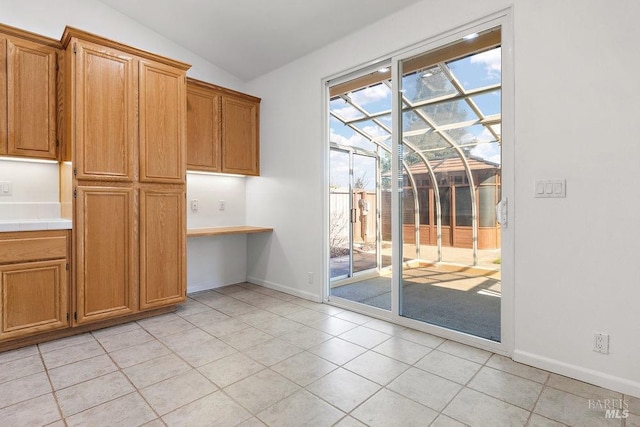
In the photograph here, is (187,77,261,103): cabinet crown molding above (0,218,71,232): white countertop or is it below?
above

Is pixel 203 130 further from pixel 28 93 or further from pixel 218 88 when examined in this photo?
pixel 28 93

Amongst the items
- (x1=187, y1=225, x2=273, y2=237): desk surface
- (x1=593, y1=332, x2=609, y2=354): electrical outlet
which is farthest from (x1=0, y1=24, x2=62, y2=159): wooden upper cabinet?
(x1=593, y1=332, x2=609, y2=354): electrical outlet

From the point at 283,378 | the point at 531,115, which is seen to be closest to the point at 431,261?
the point at 531,115

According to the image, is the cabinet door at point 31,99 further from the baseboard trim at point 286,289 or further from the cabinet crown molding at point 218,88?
the baseboard trim at point 286,289

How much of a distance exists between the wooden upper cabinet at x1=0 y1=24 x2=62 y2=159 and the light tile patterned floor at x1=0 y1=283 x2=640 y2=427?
167 cm

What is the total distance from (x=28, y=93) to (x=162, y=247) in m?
1.69

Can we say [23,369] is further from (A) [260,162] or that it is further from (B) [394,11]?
(B) [394,11]

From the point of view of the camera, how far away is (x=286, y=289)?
410 centimetres

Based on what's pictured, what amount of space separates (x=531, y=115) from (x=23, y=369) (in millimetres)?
3860

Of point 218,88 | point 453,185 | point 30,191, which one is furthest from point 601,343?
point 30,191

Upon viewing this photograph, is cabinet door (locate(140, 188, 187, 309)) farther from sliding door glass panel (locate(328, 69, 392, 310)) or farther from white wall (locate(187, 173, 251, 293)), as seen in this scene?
sliding door glass panel (locate(328, 69, 392, 310))

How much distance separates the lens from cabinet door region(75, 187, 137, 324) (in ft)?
8.93

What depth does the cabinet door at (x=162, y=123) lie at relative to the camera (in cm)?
305

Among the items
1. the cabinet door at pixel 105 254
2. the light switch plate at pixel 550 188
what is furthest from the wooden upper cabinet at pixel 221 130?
the light switch plate at pixel 550 188
